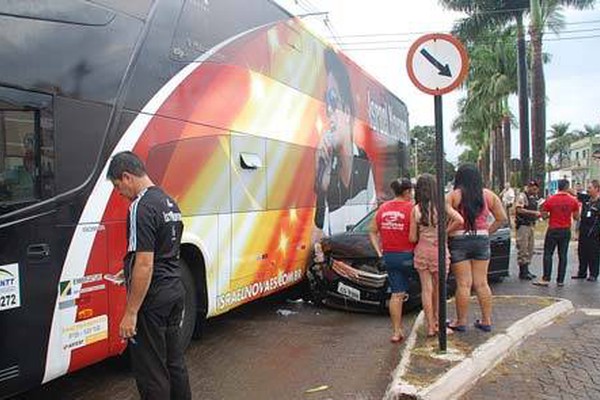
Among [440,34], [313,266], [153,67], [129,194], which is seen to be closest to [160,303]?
[129,194]

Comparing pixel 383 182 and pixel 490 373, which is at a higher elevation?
pixel 383 182

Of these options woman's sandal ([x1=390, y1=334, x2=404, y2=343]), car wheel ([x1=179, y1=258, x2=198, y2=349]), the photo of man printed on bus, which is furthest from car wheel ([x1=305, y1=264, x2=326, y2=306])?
car wheel ([x1=179, y1=258, x2=198, y2=349])

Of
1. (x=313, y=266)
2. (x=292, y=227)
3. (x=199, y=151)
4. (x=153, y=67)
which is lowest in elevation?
(x=313, y=266)

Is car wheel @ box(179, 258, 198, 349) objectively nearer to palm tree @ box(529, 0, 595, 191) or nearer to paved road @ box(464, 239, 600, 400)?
paved road @ box(464, 239, 600, 400)

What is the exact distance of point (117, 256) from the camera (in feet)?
16.0

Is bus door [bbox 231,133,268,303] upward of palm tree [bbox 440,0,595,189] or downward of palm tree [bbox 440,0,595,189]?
downward

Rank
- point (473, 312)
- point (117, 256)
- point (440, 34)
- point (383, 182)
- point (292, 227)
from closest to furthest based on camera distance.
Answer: point (117, 256), point (440, 34), point (473, 312), point (292, 227), point (383, 182)

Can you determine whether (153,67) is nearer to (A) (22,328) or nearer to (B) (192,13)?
(B) (192,13)

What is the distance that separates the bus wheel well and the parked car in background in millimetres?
2409

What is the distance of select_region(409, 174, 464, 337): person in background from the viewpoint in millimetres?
6414

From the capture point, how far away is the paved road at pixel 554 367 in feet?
16.6

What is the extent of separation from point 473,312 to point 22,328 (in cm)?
533

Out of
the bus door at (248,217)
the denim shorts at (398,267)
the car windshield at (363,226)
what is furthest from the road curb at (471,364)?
the car windshield at (363,226)

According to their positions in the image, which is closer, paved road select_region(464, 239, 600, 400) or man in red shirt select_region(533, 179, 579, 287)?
paved road select_region(464, 239, 600, 400)
